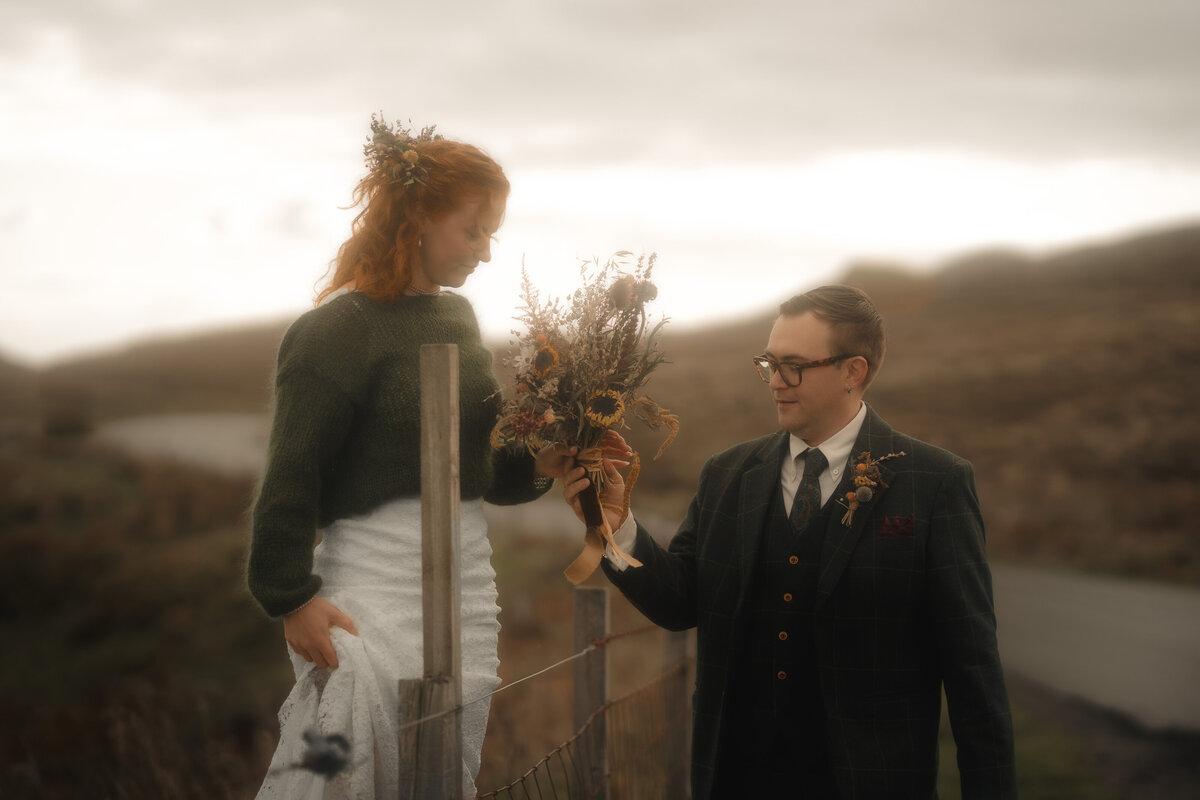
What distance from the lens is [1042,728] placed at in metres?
7.24

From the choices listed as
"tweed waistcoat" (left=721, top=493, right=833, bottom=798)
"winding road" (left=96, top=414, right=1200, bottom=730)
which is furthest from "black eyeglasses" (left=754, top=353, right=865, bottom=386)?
"winding road" (left=96, top=414, right=1200, bottom=730)

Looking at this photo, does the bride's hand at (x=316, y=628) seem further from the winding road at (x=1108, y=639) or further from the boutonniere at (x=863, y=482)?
the winding road at (x=1108, y=639)

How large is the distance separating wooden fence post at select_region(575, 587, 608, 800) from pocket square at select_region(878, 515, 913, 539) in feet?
4.14

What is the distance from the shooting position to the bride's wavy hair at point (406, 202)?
271 cm

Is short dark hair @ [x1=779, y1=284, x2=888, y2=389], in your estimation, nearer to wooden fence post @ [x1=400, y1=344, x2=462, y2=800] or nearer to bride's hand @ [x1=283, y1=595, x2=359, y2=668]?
wooden fence post @ [x1=400, y1=344, x2=462, y2=800]

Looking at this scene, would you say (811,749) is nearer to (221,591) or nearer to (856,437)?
(856,437)

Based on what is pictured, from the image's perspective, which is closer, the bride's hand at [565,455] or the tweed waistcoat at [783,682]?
the bride's hand at [565,455]

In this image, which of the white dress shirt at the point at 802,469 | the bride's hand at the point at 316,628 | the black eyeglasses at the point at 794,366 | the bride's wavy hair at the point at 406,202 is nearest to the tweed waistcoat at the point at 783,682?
the white dress shirt at the point at 802,469

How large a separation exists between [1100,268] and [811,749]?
80460 mm

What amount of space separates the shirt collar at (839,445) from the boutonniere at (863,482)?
67 mm

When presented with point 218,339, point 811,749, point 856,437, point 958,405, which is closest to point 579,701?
point 811,749

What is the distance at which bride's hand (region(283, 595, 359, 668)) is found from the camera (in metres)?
2.51

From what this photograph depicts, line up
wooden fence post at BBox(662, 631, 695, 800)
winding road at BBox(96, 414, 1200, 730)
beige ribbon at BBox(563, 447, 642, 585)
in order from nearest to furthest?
beige ribbon at BBox(563, 447, 642, 585) → wooden fence post at BBox(662, 631, 695, 800) → winding road at BBox(96, 414, 1200, 730)

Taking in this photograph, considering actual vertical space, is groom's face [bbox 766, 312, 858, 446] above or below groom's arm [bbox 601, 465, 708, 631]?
above
